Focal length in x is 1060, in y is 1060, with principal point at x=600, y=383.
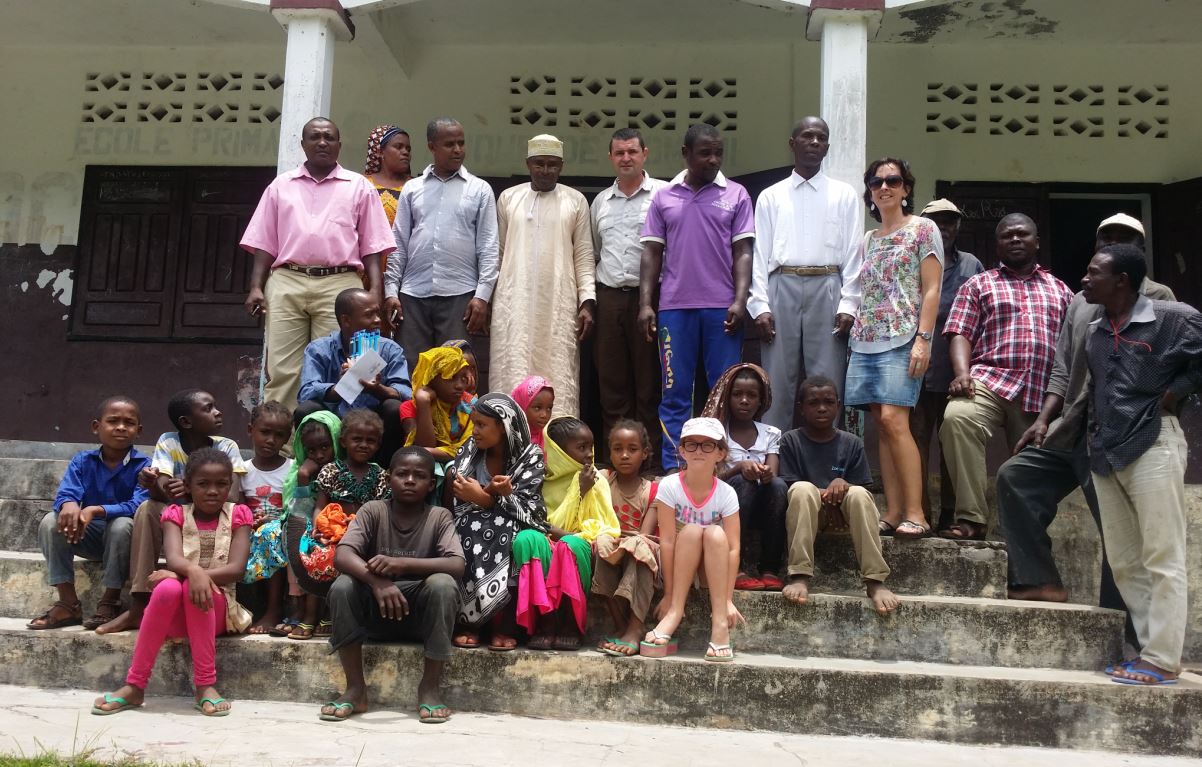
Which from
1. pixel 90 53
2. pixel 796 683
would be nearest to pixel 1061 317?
pixel 796 683

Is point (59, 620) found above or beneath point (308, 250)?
beneath

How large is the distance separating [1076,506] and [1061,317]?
922 millimetres

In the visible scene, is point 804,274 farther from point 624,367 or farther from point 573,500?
point 573,500

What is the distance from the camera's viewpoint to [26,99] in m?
8.26

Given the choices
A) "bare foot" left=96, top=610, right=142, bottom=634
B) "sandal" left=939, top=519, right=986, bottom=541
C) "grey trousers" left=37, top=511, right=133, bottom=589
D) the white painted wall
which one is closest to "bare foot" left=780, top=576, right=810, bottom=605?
"sandal" left=939, top=519, right=986, bottom=541

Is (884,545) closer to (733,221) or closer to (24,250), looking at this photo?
(733,221)

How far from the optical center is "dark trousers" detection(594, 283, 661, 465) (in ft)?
18.2

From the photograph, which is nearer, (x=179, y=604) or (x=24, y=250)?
(x=179, y=604)

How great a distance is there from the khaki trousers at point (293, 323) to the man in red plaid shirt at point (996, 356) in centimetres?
304

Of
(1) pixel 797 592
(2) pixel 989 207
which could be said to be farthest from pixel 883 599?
(2) pixel 989 207

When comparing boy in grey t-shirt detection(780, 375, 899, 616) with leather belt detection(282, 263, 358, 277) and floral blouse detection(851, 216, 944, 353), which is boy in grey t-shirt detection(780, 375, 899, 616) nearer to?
floral blouse detection(851, 216, 944, 353)

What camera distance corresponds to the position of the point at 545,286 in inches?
218

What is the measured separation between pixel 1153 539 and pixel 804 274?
198cm

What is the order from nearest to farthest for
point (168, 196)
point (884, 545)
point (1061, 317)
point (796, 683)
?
point (796, 683) → point (884, 545) → point (1061, 317) → point (168, 196)
